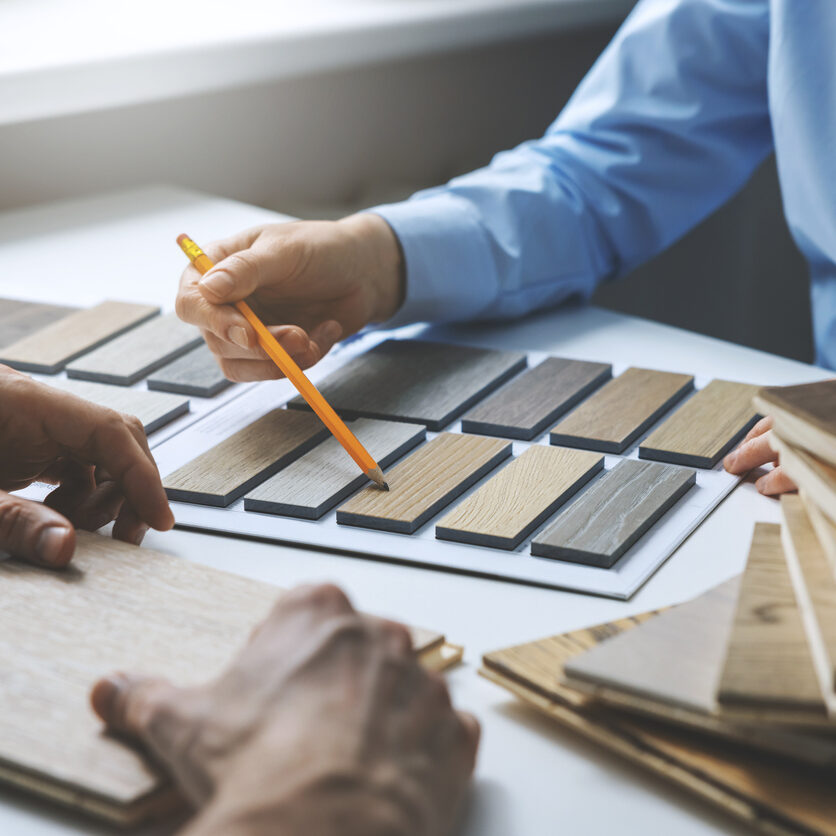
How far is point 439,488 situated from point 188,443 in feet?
0.76

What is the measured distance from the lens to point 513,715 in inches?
22.1

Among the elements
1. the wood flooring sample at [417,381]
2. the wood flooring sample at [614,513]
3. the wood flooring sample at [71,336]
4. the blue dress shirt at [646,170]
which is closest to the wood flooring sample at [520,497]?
the wood flooring sample at [614,513]

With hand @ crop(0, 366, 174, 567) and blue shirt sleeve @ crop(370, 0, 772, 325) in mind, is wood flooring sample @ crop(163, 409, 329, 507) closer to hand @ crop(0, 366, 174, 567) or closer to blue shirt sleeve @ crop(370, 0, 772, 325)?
hand @ crop(0, 366, 174, 567)

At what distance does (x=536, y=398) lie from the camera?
3.07 feet

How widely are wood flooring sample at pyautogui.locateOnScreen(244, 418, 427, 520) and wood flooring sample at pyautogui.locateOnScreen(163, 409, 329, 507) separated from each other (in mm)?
11

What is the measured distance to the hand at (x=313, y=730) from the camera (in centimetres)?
41

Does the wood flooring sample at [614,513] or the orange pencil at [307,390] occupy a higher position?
the orange pencil at [307,390]

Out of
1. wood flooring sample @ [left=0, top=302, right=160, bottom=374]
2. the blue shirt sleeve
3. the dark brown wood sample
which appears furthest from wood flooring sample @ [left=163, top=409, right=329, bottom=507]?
the blue shirt sleeve

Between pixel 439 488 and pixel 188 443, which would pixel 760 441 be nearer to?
pixel 439 488

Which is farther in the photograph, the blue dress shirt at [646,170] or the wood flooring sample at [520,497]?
the blue dress shirt at [646,170]

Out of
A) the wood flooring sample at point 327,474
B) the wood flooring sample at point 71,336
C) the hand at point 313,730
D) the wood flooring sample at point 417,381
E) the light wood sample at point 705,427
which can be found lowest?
the light wood sample at point 705,427

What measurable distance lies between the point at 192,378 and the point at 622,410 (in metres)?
0.39

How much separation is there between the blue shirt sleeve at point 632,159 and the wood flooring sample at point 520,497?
40 centimetres

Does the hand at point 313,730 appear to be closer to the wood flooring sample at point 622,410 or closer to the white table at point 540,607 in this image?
the white table at point 540,607
